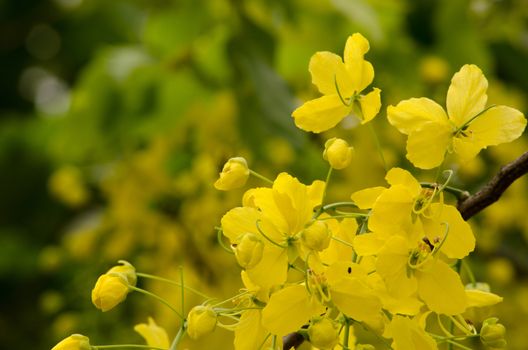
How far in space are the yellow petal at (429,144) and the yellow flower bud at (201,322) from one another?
0.64 feet

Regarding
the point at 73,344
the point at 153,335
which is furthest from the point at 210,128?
the point at 73,344

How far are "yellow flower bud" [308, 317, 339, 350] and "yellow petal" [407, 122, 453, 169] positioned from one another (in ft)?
0.47

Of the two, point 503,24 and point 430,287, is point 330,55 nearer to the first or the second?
point 430,287

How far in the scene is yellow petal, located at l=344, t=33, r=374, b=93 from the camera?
73 centimetres

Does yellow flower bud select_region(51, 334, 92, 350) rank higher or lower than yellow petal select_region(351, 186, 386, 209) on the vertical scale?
lower

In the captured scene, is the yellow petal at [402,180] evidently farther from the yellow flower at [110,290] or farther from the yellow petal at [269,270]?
the yellow flower at [110,290]

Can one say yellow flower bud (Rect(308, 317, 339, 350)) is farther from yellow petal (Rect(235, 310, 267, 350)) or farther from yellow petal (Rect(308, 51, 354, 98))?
yellow petal (Rect(308, 51, 354, 98))

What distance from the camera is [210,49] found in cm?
166

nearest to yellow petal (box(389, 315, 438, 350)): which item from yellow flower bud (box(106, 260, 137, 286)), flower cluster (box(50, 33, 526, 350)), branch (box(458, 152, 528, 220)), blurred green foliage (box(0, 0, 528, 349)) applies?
flower cluster (box(50, 33, 526, 350))

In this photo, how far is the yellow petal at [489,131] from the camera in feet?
2.26

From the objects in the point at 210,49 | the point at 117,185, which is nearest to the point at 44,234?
the point at 117,185

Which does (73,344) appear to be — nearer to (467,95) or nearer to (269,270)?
(269,270)

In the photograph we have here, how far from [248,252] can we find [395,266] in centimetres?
11

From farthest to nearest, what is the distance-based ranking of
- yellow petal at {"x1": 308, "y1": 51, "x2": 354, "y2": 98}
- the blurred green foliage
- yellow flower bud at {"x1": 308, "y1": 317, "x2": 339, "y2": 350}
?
1. the blurred green foliage
2. yellow petal at {"x1": 308, "y1": 51, "x2": 354, "y2": 98}
3. yellow flower bud at {"x1": 308, "y1": 317, "x2": 339, "y2": 350}
